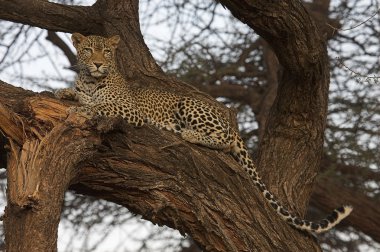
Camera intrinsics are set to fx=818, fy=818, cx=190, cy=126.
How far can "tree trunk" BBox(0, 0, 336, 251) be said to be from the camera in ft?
15.1

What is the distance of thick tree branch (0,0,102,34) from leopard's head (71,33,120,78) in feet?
1.88

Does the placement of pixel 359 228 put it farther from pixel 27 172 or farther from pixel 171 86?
pixel 27 172

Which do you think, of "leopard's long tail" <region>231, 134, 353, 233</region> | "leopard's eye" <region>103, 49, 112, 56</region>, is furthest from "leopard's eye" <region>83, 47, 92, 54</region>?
"leopard's long tail" <region>231, 134, 353, 233</region>

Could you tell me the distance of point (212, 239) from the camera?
5.57 meters

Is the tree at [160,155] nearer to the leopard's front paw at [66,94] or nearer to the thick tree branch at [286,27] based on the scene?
the thick tree branch at [286,27]

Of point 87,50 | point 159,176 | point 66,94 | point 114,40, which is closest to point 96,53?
point 87,50

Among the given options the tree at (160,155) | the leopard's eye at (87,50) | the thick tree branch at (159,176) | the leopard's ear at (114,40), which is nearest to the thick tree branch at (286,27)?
the tree at (160,155)

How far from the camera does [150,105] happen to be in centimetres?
666

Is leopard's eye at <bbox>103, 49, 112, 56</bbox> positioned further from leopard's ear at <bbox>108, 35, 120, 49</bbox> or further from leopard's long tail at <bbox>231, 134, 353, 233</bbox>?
leopard's long tail at <bbox>231, 134, 353, 233</bbox>

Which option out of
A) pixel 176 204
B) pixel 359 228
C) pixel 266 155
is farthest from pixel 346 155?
pixel 176 204

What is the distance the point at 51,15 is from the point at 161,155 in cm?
244

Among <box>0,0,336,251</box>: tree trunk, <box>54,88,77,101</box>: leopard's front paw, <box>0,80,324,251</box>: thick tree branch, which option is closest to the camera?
<box>0,0,336,251</box>: tree trunk

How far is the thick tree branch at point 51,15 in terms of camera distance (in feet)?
23.8

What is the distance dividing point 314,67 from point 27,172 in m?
2.73
